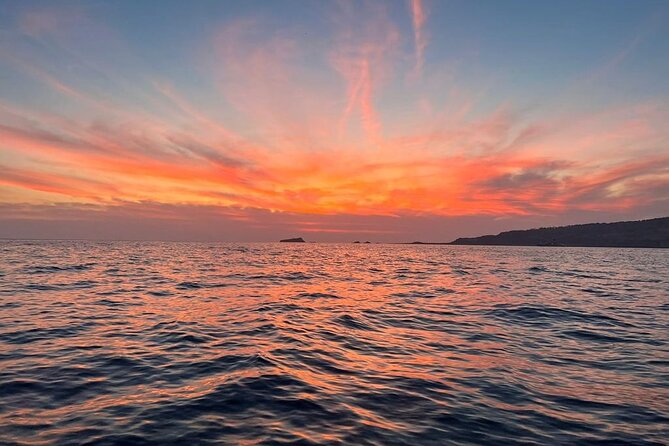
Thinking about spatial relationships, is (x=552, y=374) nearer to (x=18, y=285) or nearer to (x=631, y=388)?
(x=631, y=388)

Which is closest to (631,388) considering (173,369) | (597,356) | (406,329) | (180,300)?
(597,356)

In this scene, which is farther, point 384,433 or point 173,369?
point 173,369

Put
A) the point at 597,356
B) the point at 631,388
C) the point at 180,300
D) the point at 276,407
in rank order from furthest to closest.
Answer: the point at 180,300 < the point at 597,356 < the point at 631,388 < the point at 276,407

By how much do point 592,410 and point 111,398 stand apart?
1077 cm

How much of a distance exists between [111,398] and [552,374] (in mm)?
11593

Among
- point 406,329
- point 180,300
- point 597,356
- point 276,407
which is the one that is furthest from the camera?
point 180,300

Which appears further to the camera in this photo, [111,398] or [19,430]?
[111,398]

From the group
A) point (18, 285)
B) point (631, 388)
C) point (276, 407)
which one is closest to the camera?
point (276, 407)

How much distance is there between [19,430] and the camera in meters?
7.39

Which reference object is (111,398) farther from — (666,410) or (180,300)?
(180,300)

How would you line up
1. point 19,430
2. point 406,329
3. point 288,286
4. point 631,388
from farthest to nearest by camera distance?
point 288,286 → point 406,329 → point 631,388 → point 19,430

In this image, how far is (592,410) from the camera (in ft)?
29.7

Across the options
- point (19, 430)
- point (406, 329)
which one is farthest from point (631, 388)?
point (19, 430)


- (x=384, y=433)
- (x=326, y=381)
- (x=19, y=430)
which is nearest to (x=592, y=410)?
(x=384, y=433)
